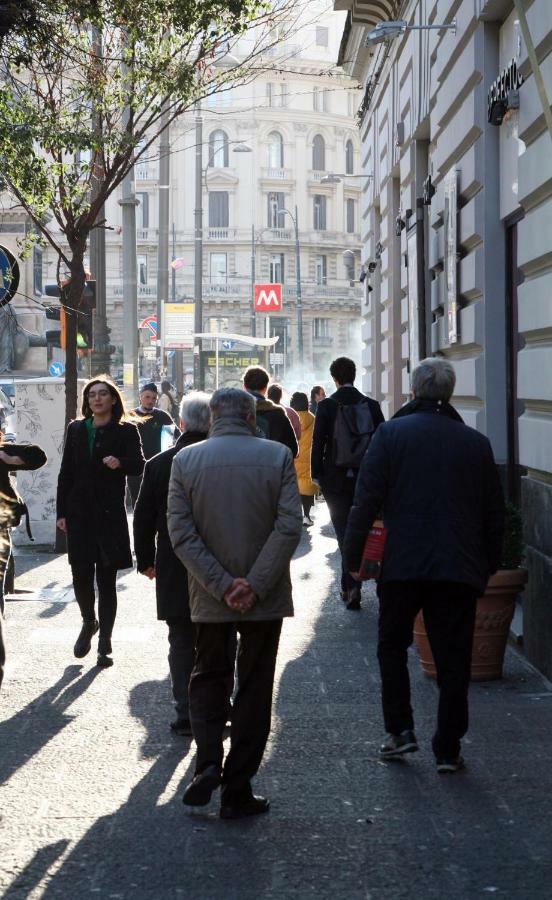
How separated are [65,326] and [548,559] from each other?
9782 millimetres

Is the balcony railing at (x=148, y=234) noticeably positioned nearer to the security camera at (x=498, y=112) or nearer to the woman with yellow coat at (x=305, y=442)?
the woman with yellow coat at (x=305, y=442)

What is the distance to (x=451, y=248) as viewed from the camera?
12086 millimetres

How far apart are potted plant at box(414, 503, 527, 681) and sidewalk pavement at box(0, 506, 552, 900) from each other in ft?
0.39

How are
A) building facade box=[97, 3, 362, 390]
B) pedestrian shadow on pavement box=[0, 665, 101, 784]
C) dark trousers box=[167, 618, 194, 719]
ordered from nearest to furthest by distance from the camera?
1. pedestrian shadow on pavement box=[0, 665, 101, 784]
2. dark trousers box=[167, 618, 194, 719]
3. building facade box=[97, 3, 362, 390]

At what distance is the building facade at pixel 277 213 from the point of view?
9475cm

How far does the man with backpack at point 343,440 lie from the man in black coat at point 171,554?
4.12m

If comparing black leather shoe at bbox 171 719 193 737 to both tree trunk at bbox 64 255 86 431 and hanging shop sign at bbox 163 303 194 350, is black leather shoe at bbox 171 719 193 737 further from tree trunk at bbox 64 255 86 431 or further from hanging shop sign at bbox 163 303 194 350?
hanging shop sign at bbox 163 303 194 350

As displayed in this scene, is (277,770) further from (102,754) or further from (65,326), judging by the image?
(65,326)

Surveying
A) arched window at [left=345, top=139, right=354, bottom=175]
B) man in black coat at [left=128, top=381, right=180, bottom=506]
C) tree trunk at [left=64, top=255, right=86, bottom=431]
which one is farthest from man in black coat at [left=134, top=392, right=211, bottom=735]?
arched window at [left=345, top=139, right=354, bottom=175]

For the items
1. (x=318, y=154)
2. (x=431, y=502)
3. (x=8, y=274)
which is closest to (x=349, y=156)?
(x=318, y=154)

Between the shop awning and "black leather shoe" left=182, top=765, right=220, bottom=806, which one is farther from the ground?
the shop awning

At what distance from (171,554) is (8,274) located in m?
5.29

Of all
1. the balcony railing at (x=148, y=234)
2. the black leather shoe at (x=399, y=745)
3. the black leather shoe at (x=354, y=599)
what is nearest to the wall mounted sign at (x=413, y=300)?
the black leather shoe at (x=354, y=599)

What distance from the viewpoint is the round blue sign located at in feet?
37.9
